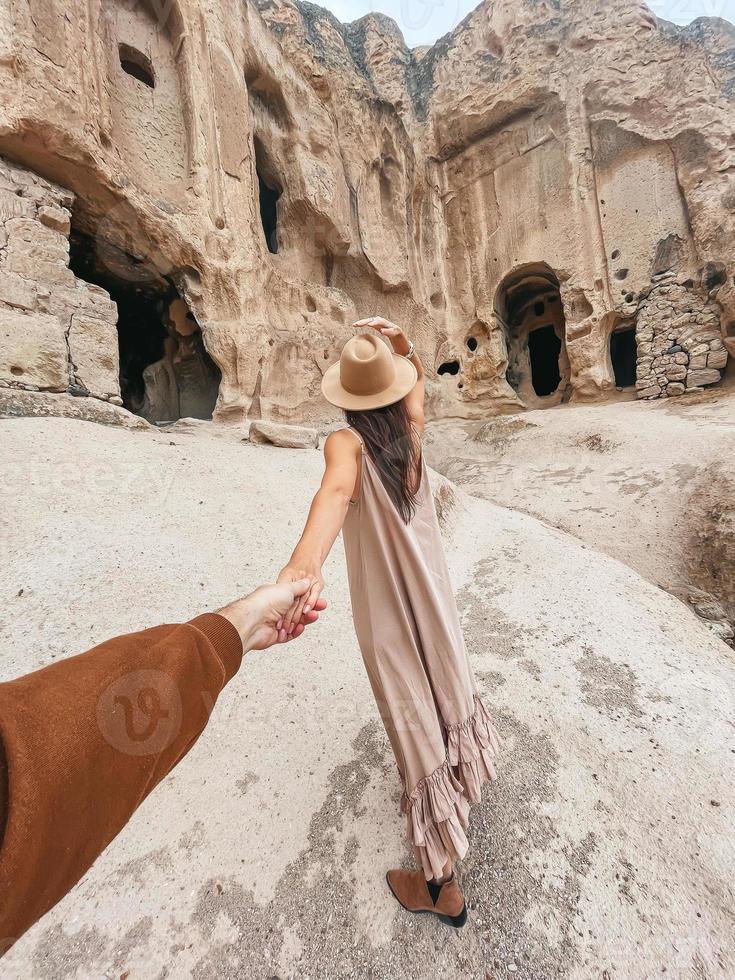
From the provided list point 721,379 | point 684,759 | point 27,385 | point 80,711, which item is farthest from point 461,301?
point 80,711

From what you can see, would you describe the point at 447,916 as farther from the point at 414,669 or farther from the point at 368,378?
the point at 368,378

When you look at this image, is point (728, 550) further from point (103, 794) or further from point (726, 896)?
point (103, 794)

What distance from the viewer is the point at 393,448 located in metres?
1.09

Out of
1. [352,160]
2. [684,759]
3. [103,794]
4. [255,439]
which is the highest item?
[352,160]

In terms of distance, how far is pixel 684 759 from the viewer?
1522 mm

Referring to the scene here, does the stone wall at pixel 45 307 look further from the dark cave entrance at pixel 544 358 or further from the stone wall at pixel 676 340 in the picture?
the dark cave entrance at pixel 544 358

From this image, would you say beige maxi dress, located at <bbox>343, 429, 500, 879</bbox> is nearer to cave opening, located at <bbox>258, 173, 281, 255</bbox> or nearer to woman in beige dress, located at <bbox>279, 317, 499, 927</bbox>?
woman in beige dress, located at <bbox>279, 317, 499, 927</bbox>

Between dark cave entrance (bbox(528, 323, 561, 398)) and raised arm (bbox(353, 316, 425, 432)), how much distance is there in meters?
12.1

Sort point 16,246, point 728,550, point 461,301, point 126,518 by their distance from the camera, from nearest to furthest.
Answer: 1. point 126,518
2. point 728,550
3. point 16,246
4. point 461,301

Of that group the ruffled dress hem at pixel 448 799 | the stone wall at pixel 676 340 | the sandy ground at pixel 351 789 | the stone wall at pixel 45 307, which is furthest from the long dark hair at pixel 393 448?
the stone wall at pixel 676 340

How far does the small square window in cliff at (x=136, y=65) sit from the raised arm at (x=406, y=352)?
308 inches

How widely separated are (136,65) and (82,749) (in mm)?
9528

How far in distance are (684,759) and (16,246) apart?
643cm

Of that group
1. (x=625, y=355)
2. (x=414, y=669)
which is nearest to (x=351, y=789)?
(x=414, y=669)
